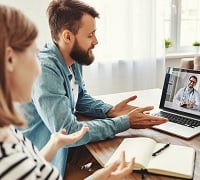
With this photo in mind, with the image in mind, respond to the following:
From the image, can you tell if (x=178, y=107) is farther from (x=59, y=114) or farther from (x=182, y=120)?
(x=59, y=114)

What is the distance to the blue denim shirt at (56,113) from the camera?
1189 mm

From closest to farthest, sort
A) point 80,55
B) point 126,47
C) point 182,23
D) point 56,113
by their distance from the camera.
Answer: point 56,113
point 80,55
point 126,47
point 182,23

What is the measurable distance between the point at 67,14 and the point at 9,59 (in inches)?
31.9

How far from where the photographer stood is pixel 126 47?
2.91m

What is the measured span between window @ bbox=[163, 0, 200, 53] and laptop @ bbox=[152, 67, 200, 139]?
2019 mm

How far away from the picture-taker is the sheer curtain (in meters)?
2.81

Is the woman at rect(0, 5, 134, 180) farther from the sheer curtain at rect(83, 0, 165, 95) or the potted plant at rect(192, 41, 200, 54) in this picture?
the potted plant at rect(192, 41, 200, 54)

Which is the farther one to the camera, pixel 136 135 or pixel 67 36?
pixel 67 36

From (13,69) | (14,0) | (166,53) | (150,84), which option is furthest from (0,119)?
(166,53)

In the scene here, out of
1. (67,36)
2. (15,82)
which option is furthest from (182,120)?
(15,82)

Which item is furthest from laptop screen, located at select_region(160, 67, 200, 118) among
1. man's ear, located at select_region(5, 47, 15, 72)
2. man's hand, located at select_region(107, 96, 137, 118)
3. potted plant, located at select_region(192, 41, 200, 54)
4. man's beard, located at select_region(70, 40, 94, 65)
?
potted plant, located at select_region(192, 41, 200, 54)

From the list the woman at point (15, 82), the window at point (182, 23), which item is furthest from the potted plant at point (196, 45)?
the woman at point (15, 82)

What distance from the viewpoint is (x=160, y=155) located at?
1.01 meters

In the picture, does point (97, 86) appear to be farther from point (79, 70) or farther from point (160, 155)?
point (160, 155)
